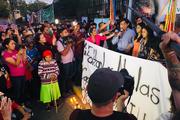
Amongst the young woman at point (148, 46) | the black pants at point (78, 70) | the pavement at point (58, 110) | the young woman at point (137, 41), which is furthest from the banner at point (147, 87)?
the black pants at point (78, 70)

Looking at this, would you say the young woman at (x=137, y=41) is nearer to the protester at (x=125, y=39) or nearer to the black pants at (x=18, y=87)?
the protester at (x=125, y=39)

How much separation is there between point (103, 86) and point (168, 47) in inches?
19.9

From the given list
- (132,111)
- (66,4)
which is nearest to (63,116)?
(132,111)

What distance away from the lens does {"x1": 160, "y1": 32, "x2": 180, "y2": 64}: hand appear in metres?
1.94

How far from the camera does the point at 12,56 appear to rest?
6305 mm

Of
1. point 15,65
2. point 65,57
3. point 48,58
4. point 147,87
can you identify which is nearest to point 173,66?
point 147,87

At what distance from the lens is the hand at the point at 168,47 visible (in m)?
1.94

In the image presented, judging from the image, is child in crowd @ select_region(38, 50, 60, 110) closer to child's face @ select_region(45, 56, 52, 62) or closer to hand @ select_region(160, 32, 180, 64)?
child's face @ select_region(45, 56, 52, 62)

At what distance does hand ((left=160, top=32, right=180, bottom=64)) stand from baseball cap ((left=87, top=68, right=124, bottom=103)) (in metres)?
0.38

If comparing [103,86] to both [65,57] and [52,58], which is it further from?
[65,57]

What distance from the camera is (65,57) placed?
23.5 feet

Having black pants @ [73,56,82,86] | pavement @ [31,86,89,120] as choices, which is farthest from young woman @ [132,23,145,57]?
black pants @ [73,56,82,86]

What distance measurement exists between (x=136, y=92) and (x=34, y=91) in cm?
413

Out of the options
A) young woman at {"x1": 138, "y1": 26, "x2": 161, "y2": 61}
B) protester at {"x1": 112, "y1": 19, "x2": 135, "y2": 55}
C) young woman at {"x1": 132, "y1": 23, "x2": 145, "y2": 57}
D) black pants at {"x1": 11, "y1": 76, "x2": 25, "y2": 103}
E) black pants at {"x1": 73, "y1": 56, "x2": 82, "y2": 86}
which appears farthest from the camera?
black pants at {"x1": 73, "y1": 56, "x2": 82, "y2": 86}
